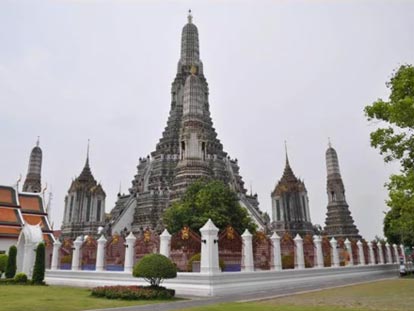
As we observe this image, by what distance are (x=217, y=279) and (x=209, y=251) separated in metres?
1.07

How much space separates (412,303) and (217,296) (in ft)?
20.7

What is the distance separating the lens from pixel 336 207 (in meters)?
53.2

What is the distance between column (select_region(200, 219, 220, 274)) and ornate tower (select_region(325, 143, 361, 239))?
4020cm

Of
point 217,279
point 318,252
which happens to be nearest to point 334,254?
point 318,252

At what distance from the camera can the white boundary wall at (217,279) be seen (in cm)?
1388

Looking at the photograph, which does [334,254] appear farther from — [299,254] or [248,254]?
[248,254]

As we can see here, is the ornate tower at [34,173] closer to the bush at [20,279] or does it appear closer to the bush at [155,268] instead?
the bush at [20,279]

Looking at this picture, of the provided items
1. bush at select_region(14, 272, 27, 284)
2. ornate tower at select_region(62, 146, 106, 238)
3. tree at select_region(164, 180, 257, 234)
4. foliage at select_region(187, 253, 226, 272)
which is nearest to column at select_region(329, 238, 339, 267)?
tree at select_region(164, 180, 257, 234)

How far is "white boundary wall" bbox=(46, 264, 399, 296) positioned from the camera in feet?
45.5

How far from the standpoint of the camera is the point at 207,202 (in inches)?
813

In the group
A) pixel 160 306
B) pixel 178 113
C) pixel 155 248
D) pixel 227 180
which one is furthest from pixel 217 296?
pixel 178 113

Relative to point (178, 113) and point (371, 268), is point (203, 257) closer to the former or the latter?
point (371, 268)

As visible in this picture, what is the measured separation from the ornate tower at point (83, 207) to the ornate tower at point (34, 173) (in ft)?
17.2

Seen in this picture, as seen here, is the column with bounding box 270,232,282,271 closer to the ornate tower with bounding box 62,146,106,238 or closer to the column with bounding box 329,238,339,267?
the column with bounding box 329,238,339,267
